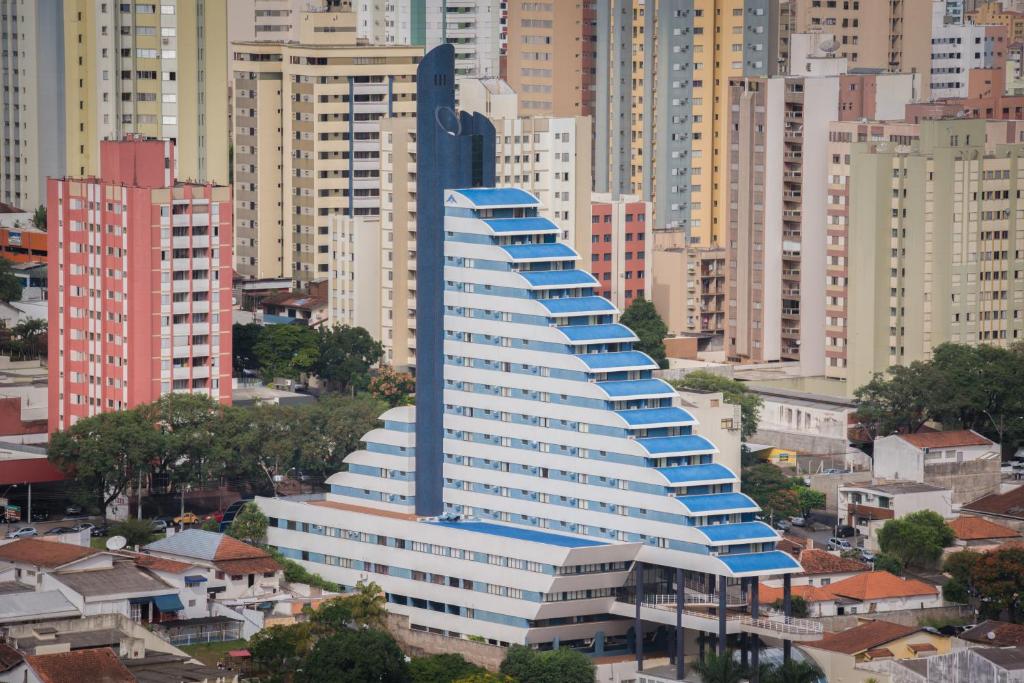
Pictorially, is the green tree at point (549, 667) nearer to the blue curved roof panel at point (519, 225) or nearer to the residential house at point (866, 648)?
the residential house at point (866, 648)

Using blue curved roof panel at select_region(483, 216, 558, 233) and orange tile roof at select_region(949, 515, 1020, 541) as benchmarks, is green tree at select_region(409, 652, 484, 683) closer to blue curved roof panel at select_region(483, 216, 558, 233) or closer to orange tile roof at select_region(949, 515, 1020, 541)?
blue curved roof panel at select_region(483, 216, 558, 233)

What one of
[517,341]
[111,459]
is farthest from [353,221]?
[517,341]

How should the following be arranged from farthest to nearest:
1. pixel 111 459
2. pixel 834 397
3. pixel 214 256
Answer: pixel 834 397 < pixel 214 256 < pixel 111 459

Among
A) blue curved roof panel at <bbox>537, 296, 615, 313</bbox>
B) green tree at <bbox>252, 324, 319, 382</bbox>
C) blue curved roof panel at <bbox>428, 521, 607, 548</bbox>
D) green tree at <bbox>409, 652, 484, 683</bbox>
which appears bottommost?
green tree at <bbox>409, 652, 484, 683</bbox>

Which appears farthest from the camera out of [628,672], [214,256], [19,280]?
[19,280]

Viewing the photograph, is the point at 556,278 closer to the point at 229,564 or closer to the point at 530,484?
the point at 530,484

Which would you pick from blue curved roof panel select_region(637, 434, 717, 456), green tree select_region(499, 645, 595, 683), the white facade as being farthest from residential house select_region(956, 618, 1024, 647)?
green tree select_region(499, 645, 595, 683)

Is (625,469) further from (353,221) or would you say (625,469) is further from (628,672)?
(353,221)
